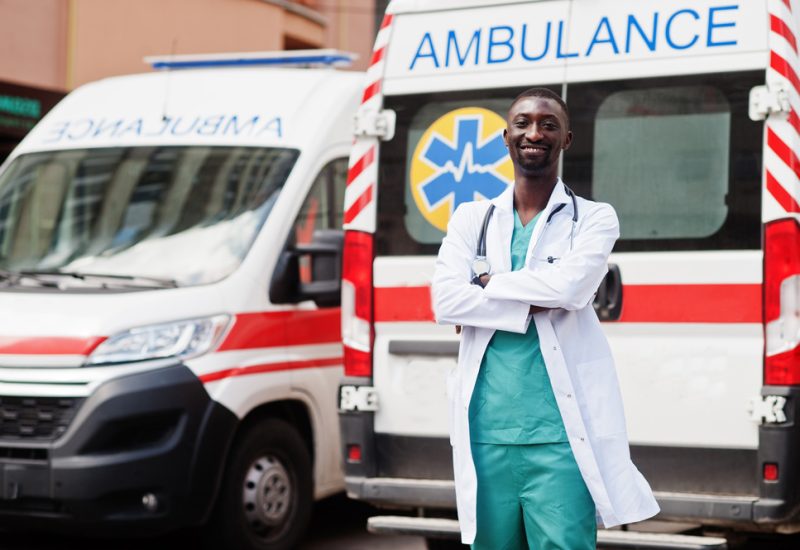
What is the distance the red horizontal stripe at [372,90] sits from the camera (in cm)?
631

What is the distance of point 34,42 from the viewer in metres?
13.7

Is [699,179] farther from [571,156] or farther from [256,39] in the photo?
[256,39]

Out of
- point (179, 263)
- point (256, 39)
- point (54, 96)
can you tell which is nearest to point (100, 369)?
point (179, 263)

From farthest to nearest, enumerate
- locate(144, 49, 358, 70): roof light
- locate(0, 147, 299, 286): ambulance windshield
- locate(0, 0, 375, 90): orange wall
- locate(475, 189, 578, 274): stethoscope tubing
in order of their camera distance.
Answer: locate(0, 0, 375, 90): orange wall
locate(144, 49, 358, 70): roof light
locate(0, 147, 299, 286): ambulance windshield
locate(475, 189, 578, 274): stethoscope tubing

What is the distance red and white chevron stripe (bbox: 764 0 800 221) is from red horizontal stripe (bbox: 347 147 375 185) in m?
1.70

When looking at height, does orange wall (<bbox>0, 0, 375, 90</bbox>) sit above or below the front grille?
above

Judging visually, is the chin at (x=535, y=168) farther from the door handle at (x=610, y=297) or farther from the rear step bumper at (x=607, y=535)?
the rear step bumper at (x=607, y=535)

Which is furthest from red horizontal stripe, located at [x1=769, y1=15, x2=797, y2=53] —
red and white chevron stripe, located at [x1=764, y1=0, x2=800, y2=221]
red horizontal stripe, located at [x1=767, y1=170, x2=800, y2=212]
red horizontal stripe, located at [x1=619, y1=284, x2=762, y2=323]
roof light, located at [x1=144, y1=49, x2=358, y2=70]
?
roof light, located at [x1=144, y1=49, x2=358, y2=70]

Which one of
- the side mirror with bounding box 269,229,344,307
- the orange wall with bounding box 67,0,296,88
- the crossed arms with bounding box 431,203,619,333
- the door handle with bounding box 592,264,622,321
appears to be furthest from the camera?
the orange wall with bounding box 67,0,296,88

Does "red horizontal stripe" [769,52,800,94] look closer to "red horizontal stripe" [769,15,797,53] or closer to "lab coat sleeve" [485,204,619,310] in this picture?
"red horizontal stripe" [769,15,797,53]

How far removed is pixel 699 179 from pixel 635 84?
46 centimetres

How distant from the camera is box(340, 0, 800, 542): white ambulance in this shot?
548 centimetres

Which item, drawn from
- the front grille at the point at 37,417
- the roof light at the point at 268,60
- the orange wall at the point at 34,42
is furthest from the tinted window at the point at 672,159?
the orange wall at the point at 34,42

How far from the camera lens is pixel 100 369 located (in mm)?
6285
